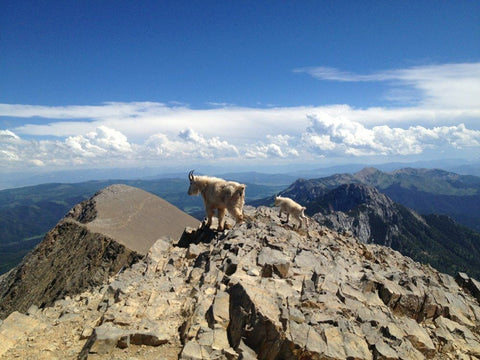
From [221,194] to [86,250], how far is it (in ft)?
62.7

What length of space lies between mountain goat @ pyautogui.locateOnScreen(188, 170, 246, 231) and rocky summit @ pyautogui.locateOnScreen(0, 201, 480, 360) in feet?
13.6

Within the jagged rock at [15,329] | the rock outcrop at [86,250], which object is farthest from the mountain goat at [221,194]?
the jagged rock at [15,329]

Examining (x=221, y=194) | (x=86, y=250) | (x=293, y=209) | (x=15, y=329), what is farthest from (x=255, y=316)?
(x=86, y=250)

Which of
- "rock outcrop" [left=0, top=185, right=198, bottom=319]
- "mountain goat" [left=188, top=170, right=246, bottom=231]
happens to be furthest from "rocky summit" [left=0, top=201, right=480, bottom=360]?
"rock outcrop" [left=0, top=185, right=198, bottom=319]

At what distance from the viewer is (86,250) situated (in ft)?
105

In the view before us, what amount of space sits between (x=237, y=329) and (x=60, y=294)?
24116 mm

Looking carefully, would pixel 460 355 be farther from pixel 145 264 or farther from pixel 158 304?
pixel 145 264

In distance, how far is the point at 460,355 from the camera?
1209cm

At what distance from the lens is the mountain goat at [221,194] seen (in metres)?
22.8

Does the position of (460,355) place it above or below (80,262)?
above

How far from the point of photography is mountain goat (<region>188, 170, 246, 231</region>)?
74.6 ft

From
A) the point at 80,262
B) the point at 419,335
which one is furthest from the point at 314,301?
the point at 80,262

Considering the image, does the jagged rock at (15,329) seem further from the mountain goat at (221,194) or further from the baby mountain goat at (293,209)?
the baby mountain goat at (293,209)

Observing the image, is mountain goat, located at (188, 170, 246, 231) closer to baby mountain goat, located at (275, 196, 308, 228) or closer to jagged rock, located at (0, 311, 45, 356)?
baby mountain goat, located at (275, 196, 308, 228)
